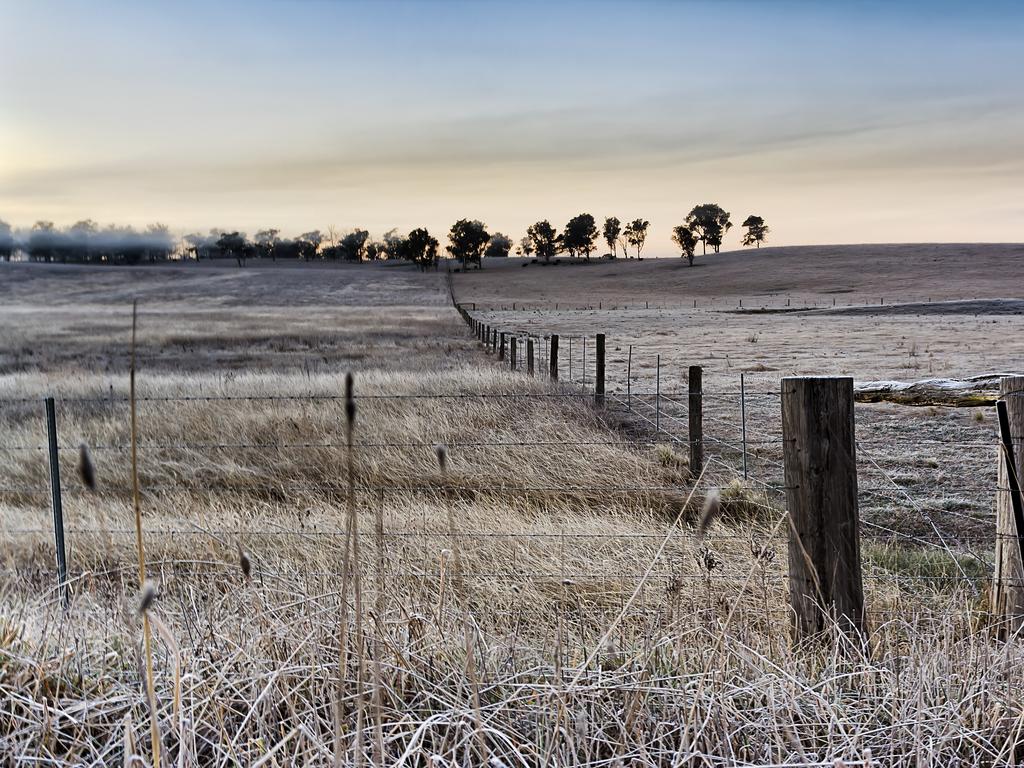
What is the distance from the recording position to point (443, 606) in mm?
3037

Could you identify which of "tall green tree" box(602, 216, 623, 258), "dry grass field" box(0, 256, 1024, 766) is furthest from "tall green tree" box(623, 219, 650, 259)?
"dry grass field" box(0, 256, 1024, 766)

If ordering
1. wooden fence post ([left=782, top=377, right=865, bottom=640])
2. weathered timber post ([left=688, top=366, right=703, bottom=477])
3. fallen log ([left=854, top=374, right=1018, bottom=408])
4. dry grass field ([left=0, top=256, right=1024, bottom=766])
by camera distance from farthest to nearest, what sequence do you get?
weathered timber post ([left=688, top=366, right=703, bottom=477]) < fallen log ([left=854, top=374, right=1018, bottom=408]) < wooden fence post ([left=782, top=377, right=865, bottom=640]) < dry grass field ([left=0, top=256, right=1024, bottom=766])

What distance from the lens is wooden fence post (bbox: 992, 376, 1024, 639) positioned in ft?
13.4

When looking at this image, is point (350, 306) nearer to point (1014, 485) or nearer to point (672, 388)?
point (672, 388)

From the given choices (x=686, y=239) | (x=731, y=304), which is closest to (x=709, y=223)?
(x=686, y=239)

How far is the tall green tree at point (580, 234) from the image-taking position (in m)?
142

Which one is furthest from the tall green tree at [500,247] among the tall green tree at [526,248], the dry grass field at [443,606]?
the dry grass field at [443,606]

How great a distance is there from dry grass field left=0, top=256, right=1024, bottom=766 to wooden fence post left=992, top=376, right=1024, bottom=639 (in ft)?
0.52

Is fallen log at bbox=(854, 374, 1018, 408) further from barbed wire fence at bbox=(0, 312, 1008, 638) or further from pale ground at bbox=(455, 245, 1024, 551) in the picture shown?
pale ground at bbox=(455, 245, 1024, 551)

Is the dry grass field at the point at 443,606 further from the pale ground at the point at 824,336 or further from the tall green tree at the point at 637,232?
the tall green tree at the point at 637,232

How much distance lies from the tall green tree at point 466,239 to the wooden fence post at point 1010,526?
418ft

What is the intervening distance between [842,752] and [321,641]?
1.81 metres

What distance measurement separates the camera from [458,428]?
1072 cm

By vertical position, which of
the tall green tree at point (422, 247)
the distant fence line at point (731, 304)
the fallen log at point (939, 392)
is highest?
the tall green tree at point (422, 247)
